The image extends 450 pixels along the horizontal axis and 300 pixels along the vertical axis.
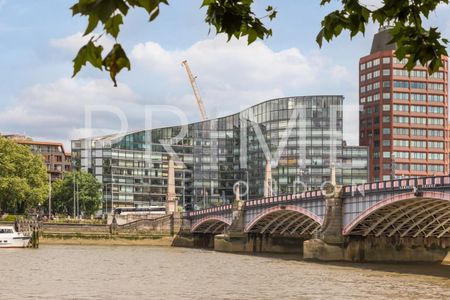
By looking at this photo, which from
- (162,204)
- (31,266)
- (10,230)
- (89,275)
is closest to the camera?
(89,275)

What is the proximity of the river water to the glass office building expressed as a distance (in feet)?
294

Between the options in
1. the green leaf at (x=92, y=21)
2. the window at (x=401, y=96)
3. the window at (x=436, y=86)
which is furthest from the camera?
the window at (x=401, y=96)

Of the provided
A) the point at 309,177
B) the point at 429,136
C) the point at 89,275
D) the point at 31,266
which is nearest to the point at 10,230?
the point at 31,266

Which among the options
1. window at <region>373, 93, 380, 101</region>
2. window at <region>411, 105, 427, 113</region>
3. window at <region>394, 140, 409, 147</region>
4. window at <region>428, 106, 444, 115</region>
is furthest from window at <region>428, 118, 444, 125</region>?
window at <region>373, 93, 380, 101</region>

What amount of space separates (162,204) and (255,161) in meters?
27.1

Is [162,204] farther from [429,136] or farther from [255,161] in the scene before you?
[429,136]

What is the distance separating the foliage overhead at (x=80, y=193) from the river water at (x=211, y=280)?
86785mm

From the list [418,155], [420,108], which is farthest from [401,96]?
[418,155]

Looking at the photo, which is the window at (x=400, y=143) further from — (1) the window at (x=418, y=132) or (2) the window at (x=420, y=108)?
(2) the window at (x=420, y=108)

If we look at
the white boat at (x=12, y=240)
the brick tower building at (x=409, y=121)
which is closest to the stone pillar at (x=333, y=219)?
the white boat at (x=12, y=240)

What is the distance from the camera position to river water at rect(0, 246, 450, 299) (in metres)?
42.2

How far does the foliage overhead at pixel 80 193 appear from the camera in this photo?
527ft

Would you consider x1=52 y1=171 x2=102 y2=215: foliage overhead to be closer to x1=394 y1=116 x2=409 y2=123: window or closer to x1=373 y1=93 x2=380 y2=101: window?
x1=373 y1=93 x2=380 y2=101: window

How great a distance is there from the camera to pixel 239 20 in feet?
24.6
